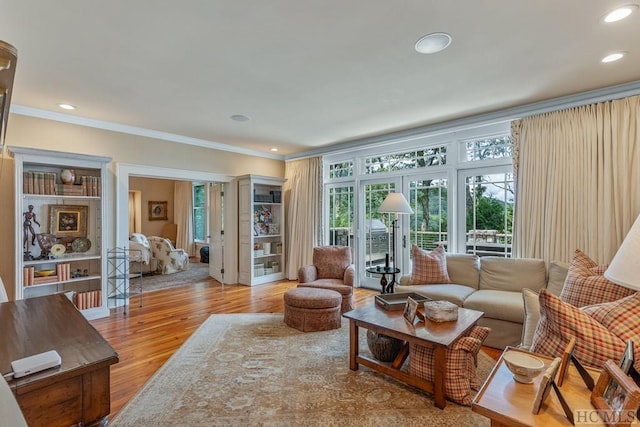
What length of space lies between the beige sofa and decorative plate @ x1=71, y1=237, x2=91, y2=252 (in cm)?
398

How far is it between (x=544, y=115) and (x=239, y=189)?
4.62 m

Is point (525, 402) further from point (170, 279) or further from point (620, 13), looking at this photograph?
point (170, 279)

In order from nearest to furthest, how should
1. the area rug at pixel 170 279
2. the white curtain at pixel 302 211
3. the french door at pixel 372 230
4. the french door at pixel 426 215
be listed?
1. the french door at pixel 426 215
2. the french door at pixel 372 230
3. the area rug at pixel 170 279
4. the white curtain at pixel 302 211

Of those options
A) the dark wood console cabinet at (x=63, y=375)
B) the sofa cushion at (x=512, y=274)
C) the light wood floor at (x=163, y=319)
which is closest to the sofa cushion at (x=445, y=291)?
the sofa cushion at (x=512, y=274)

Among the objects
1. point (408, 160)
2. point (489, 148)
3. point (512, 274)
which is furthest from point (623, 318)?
point (408, 160)

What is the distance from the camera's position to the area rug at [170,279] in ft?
17.4

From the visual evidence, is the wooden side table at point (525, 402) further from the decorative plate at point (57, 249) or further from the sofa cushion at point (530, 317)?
the decorative plate at point (57, 249)

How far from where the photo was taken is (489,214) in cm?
397

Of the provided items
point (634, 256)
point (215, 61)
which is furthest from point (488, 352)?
point (215, 61)

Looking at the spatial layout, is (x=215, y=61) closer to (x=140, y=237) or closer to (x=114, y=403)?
(x=114, y=403)

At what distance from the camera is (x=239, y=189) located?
563 centimetres

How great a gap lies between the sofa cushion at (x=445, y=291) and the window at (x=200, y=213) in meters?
6.77

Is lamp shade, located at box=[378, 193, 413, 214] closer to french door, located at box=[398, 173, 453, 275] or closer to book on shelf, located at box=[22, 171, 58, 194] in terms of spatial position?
french door, located at box=[398, 173, 453, 275]

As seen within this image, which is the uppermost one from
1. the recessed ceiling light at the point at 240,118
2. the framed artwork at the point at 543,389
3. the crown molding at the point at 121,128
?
the recessed ceiling light at the point at 240,118
